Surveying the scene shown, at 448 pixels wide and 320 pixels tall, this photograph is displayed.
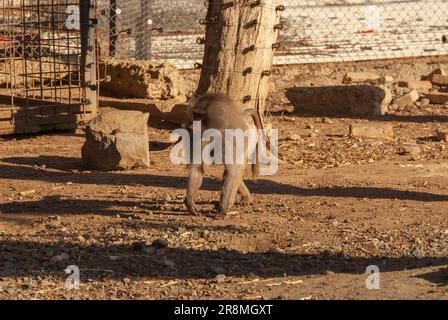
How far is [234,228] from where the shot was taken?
816 centimetres

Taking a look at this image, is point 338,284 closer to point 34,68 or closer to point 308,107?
point 308,107

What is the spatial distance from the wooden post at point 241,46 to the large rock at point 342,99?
413 centimetres

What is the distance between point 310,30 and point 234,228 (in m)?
11.6

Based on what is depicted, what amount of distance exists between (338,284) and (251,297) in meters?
0.61

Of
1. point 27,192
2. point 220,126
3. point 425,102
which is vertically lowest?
point 27,192

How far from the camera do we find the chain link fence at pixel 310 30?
15320mm

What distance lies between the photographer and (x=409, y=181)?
10031 mm

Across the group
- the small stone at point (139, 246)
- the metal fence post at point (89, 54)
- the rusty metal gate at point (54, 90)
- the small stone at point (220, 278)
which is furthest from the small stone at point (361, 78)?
the small stone at point (220, 278)

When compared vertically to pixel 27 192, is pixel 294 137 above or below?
above

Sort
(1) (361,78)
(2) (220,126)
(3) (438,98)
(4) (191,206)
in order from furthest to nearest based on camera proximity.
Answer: (1) (361,78), (3) (438,98), (4) (191,206), (2) (220,126)

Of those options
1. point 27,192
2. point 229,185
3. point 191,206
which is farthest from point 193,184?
point 27,192

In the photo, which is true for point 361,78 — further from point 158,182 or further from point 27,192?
point 27,192

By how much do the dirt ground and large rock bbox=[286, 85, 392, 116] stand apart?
6.45 ft

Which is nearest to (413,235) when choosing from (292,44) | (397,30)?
(292,44)
